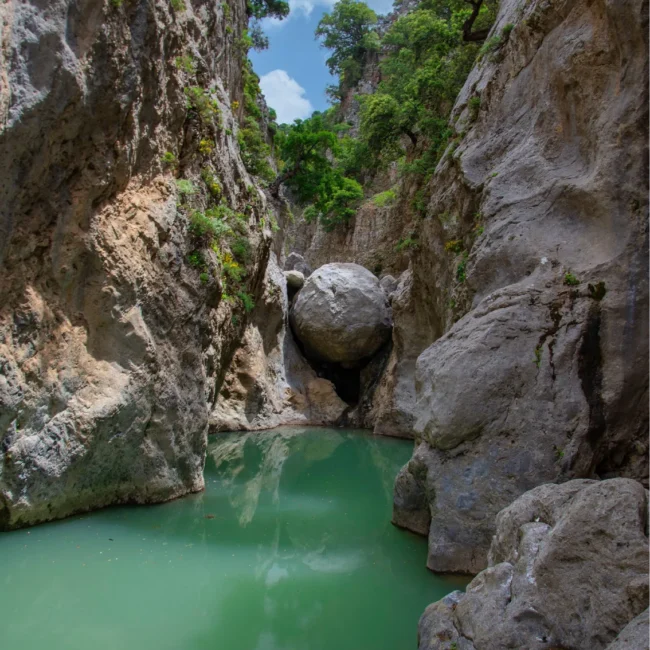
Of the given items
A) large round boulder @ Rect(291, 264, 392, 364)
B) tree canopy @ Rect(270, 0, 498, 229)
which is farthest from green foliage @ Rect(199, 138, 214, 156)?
large round boulder @ Rect(291, 264, 392, 364)

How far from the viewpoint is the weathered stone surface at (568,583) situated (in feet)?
9.91

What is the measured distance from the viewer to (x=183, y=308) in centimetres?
870

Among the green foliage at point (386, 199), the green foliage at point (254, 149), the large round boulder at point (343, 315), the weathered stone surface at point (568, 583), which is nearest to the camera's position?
the weathered stone surface at point (568, 583)

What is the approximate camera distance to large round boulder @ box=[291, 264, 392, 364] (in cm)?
1827

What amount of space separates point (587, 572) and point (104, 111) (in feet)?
24.3

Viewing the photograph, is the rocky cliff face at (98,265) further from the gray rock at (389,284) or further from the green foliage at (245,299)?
the gray rock at (389,284)

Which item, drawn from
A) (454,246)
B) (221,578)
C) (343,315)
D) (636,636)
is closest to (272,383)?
(343,315)

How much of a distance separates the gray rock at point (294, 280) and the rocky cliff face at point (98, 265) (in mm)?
11235

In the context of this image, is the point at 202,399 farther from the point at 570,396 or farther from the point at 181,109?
the point at 570,396

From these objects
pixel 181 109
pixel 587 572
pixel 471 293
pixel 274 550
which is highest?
pixel 181 109

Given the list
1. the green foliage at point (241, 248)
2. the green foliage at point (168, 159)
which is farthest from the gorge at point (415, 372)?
the green foliage at point (241, 248)

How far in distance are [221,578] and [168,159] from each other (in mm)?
6442

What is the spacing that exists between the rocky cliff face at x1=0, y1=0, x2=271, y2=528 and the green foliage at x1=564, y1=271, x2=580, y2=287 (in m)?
5.61

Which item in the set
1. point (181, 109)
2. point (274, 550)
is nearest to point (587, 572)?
point (274, 550)
